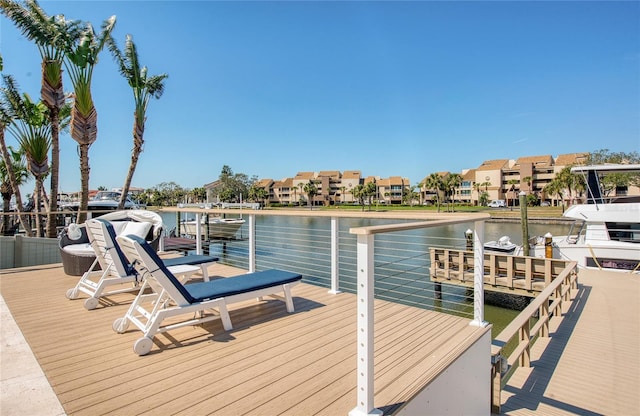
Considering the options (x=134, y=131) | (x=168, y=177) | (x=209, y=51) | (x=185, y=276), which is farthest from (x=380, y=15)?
(x=168, y=177)

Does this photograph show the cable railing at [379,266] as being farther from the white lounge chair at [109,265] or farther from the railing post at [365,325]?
the white lounge chair at [109,265]

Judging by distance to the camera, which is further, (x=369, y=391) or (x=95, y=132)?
(x=95, y=132)

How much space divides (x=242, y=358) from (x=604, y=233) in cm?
1395

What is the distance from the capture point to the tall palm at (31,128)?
37.3ft

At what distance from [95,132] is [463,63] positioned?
985 inches

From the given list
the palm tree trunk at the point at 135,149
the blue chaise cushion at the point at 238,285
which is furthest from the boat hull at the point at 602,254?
the palm tree trunk at the point at 135,149

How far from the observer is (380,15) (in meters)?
15.0

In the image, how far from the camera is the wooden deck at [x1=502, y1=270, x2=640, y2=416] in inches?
161

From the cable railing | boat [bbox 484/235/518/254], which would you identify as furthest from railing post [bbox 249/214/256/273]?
boat [bbox 484/235/518/254]

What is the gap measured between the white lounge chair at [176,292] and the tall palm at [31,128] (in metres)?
11.5

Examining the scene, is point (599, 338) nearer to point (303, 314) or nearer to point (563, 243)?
point (303, 314)

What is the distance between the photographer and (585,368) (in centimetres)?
486

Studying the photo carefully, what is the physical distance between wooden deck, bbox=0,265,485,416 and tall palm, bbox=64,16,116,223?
814cm

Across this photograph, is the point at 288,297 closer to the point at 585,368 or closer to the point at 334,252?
the point at 334,252
